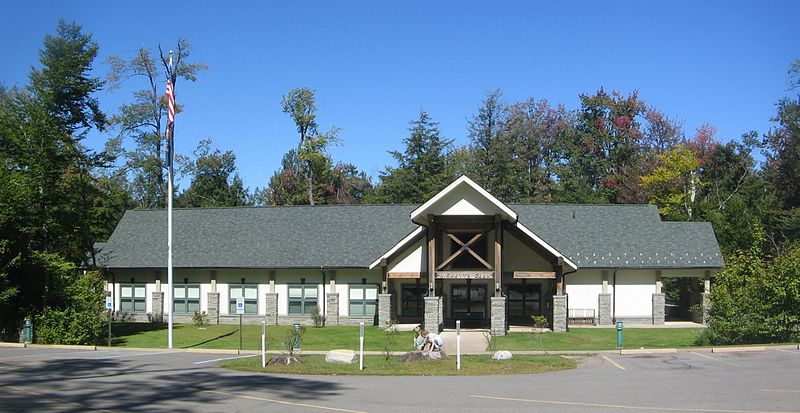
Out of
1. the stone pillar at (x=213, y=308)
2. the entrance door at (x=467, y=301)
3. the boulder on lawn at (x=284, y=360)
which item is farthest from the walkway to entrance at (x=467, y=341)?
Answer: the stone pillar at (x=213, y=308)

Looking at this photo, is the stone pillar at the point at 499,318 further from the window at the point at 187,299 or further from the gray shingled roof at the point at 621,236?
the window at the point at 187,299

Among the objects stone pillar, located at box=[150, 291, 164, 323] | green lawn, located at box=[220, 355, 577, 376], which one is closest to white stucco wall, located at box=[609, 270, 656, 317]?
green lawn, located at box=[220, 355, 577, 376]

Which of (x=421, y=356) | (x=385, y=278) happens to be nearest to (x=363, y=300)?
(x=385, y=278)

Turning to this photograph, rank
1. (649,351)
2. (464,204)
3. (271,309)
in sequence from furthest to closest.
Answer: (271,309) < (464,204) < (649,351)

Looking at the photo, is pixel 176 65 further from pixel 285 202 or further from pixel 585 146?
pixel 585 146

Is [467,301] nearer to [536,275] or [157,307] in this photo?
[536,275]

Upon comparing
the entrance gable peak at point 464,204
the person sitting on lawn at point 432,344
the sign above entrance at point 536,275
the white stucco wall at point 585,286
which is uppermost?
the entrance gable peak at point 464,204

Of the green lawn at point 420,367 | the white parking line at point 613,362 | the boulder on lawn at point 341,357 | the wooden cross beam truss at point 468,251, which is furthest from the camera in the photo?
the wooden cross beam truss at point 468,251

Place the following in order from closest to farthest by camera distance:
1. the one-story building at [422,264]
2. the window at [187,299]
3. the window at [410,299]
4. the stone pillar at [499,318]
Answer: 1. the stone pillar at [499,318]
2. the one-story building at [422,264]
3. the window at [410,299]
4. the window at [187,299]

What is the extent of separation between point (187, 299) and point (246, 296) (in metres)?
3.58

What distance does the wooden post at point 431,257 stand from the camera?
1325 inches

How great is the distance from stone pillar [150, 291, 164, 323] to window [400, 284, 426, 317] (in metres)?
13.7

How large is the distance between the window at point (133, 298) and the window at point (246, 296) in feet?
18.5

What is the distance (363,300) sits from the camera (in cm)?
3953
